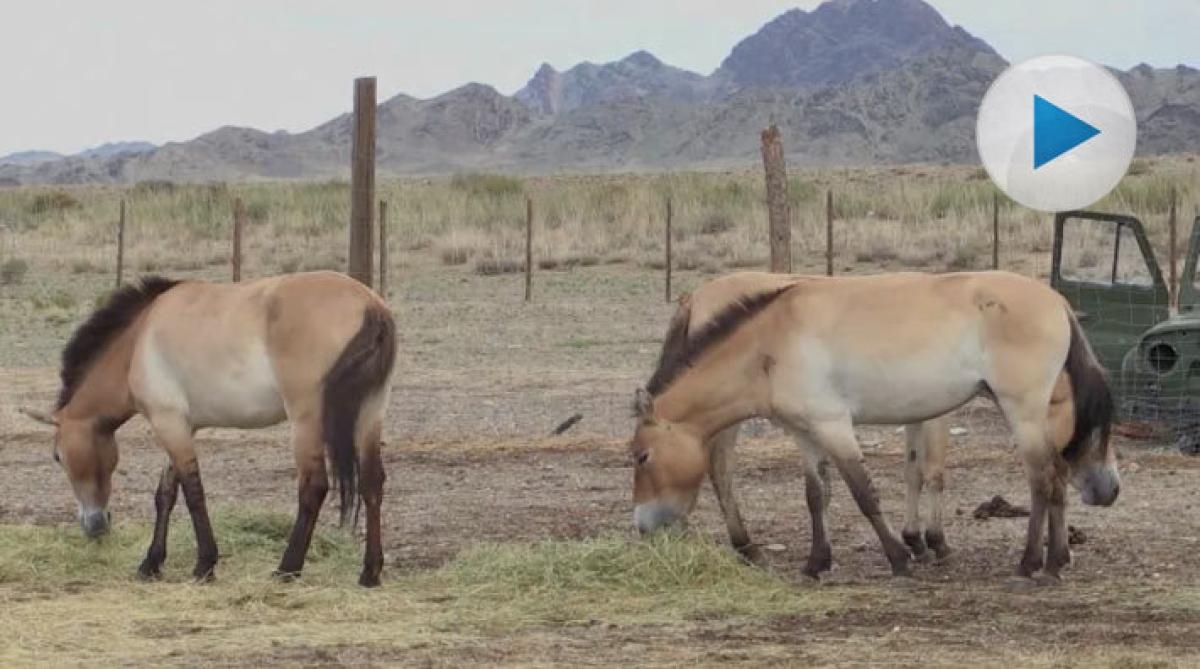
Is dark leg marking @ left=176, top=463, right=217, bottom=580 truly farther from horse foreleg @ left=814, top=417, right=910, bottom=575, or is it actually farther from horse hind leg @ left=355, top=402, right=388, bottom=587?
horse foreleg @ left=814, top=417, right=910, bottom=575

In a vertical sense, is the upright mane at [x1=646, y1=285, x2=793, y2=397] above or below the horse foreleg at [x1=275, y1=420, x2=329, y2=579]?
Answer: above

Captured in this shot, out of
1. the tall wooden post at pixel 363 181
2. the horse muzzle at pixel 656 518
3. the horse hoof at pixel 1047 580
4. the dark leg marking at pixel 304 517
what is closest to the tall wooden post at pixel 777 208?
the tall wooden post at pixel 363 181

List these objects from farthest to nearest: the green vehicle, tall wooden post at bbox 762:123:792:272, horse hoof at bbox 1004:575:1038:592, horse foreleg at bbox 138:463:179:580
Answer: tall wooden post at bbox 762:123:792:272
the green vehicle
horse foreleg at bbox 138:463:179:580
horse hoof at bbox 1004:575:1038:592

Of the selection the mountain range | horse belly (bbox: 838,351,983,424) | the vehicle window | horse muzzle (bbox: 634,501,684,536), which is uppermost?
the mountain range

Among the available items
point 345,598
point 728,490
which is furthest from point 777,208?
point 345,598

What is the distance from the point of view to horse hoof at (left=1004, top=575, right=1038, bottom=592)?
347 inches

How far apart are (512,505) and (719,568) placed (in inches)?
127

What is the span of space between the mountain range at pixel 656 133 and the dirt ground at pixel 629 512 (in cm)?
8269

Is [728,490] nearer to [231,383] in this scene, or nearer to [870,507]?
[870,507]

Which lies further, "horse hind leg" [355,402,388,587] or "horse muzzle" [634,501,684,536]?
"horse muzzle" [634,501,684,536]

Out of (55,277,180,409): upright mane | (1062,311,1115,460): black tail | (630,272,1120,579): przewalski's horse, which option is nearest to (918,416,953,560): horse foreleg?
(630,272,1120,579): przewalski's horse

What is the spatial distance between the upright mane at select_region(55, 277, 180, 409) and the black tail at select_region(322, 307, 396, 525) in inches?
52.6

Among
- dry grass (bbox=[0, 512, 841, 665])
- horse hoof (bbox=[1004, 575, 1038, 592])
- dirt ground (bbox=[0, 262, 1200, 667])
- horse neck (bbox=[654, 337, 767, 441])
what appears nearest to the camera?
dirt ground (bbox=[0, 262, 1200, 667])

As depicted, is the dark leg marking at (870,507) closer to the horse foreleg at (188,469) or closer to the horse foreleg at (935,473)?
the horse foreleg at (935,473)
